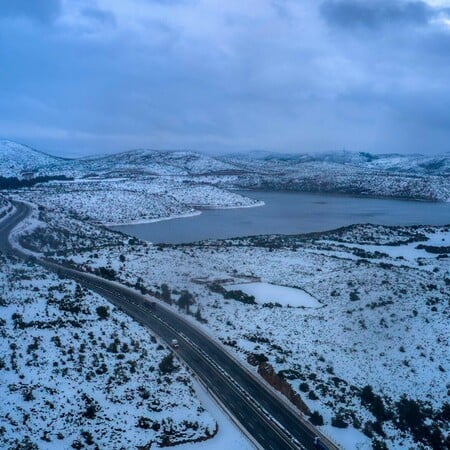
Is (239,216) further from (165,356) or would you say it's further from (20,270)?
(165,356)

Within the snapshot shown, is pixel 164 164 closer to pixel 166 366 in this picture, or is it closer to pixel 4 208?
pixel 4 208

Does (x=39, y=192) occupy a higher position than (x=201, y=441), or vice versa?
(x=39, y=192)

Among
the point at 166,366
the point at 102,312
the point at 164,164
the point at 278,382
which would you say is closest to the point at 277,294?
the point at 102,312

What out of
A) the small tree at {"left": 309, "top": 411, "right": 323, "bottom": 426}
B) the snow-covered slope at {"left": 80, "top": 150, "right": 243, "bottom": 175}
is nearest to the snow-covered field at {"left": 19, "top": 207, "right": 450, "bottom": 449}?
the small tree at {"left": 309, "top": 411, "right": 323, "bottom": 426}

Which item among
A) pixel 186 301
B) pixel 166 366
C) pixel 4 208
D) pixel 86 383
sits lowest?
pixel 166 366

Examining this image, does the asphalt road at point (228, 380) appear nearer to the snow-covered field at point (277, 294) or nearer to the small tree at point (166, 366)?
the small tree at point (166, 366)

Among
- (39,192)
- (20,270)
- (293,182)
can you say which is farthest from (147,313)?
(293,182)

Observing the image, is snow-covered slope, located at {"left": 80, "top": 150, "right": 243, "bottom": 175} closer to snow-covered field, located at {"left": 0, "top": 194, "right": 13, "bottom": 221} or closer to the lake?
the lake
